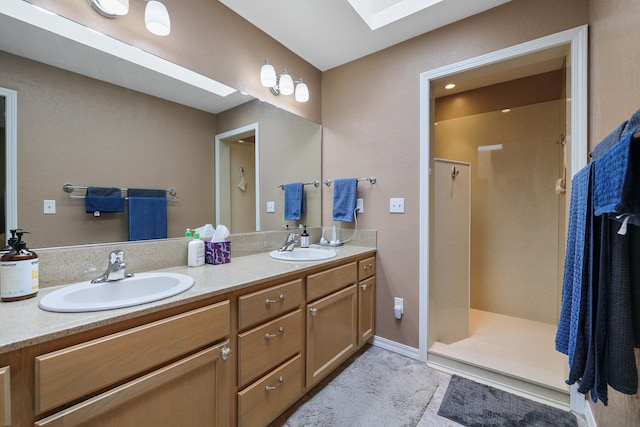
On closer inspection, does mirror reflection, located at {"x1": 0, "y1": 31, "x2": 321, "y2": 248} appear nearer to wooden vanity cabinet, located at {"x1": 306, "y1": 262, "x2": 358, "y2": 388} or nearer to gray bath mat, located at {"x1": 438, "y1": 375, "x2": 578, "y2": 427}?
wooden vanity cabinet, located at {"x1": 306, "y1": 262, "x2": 358, "y2": 388}

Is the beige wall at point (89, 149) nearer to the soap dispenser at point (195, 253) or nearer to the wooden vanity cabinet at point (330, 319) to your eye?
the soap dispenser at point (195, 253)

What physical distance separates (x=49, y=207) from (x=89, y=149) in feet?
0.95

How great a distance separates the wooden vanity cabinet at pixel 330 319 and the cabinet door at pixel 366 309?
2.1 inches

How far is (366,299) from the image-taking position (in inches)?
78.4

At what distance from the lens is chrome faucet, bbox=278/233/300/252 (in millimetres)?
1896

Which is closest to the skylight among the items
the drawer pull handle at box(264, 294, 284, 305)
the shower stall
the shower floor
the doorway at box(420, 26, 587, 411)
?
the doorway at box(420, 26, 587, 411)

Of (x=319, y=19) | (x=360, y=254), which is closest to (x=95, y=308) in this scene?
(x=360, y=254)

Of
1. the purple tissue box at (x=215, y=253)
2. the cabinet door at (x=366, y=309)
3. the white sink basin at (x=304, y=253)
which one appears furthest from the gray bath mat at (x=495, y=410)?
the purple tissue box at (x=215, y=253)

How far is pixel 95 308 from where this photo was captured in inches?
31.0

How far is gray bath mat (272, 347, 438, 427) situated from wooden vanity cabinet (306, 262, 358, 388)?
0.12m

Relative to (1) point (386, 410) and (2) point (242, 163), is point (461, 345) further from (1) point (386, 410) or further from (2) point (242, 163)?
(2) point (242, 163)

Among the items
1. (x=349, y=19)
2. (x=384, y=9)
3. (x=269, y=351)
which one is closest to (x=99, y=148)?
(x=269, y=351)

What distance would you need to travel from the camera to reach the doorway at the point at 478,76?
140 cm

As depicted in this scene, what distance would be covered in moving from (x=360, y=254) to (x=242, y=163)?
1.05 m
